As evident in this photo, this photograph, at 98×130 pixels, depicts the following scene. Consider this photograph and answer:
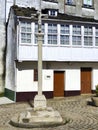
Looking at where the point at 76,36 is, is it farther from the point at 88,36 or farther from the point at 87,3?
the point at 87,3

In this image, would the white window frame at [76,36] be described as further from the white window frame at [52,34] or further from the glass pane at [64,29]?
the white window frame at [52,34]

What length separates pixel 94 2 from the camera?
37.3 meters

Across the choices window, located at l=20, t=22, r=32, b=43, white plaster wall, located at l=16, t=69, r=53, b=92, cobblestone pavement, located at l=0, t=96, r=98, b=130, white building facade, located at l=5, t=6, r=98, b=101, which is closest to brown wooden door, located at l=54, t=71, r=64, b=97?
white building facade, located at l=5, t=6, r=98, b=101

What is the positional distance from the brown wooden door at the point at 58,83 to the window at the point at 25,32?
4.27m

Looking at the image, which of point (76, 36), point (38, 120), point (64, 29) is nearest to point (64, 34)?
point (64, 29)

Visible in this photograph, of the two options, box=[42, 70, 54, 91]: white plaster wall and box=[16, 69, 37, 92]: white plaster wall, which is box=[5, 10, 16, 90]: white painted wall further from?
box=[42, 70, 54, 91]: white plaster wall

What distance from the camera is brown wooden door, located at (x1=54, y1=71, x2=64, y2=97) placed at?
94.9ft

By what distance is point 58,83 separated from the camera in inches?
1141

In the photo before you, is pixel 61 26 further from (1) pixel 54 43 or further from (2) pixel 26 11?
(2) pixel 26 11

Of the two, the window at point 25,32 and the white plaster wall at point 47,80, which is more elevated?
the window at point 25,32

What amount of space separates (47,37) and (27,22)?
2171 millimetres

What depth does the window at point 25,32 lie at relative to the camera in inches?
1051

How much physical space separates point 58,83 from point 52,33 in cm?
460

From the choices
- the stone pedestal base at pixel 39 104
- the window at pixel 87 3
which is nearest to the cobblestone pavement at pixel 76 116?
the stone pedestal base at pixel 39 104
